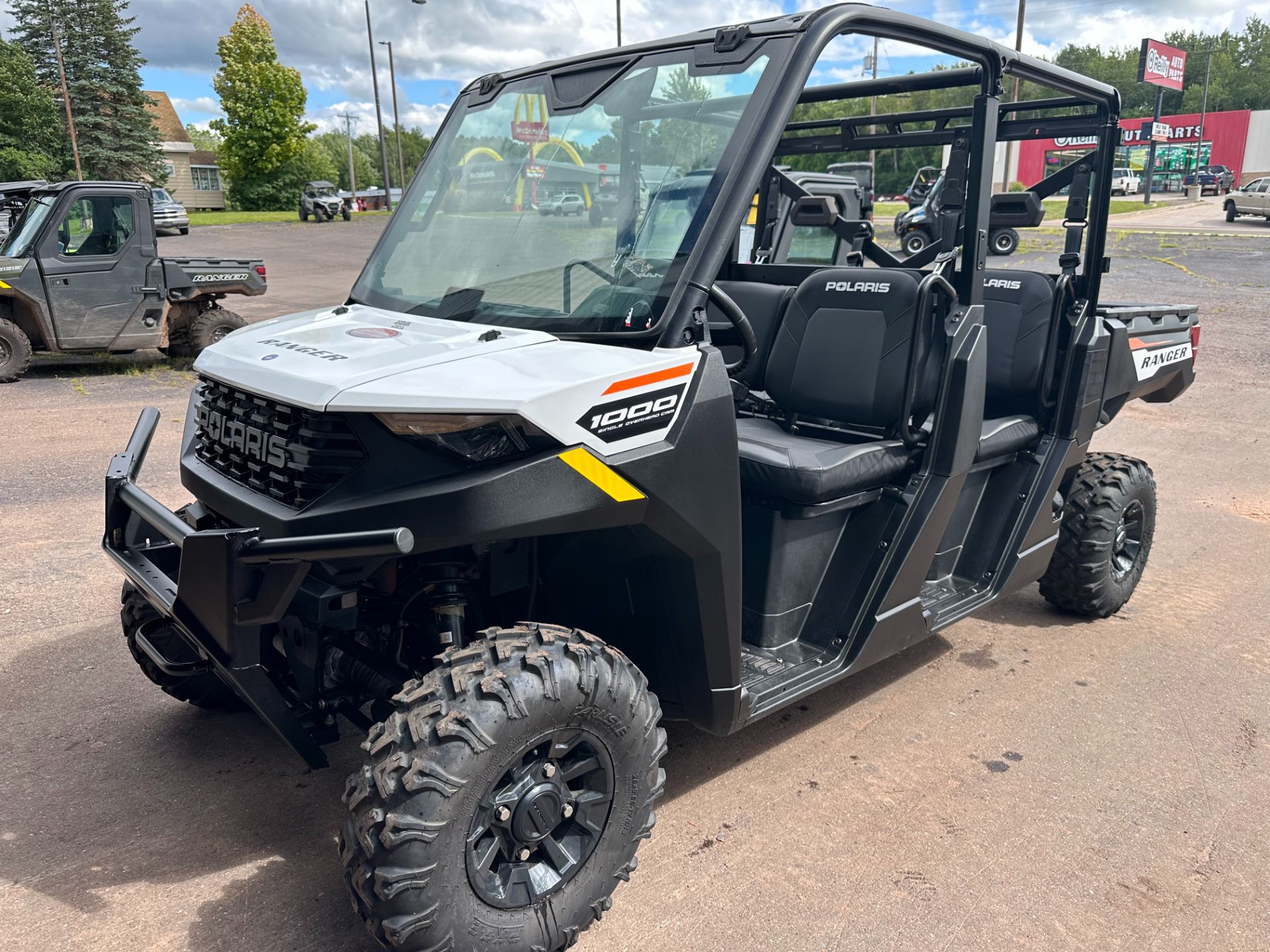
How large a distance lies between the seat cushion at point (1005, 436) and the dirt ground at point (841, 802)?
0.94 metres

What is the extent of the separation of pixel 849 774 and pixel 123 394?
29.1 feet

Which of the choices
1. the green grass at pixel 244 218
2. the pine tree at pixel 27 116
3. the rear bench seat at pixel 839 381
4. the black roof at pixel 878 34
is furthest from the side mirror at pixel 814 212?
the pine tree at pixel 27 116

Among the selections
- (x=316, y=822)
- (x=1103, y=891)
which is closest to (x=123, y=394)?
(x=316, y=822)

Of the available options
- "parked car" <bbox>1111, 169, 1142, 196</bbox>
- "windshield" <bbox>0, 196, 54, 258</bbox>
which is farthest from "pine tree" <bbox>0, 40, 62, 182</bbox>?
"parked car" <bbox>1111, 169, 1142, 196</bbox>

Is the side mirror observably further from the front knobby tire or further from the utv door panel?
the utv door panel

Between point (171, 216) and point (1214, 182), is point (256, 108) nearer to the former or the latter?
point (171, 216)

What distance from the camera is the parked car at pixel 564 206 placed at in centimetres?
304

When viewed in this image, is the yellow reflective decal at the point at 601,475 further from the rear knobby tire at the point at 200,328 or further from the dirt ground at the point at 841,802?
the rear knobby tire at the point at 200,328

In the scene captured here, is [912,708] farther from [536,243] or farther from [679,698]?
[536,243]

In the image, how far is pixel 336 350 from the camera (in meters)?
2.62

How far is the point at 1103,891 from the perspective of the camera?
2.84 metres

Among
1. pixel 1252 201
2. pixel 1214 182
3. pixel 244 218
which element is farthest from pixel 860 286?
pixel 1214 182

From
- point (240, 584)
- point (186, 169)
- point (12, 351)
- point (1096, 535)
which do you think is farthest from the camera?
point (186, 169)

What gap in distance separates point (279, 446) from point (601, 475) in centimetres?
76
